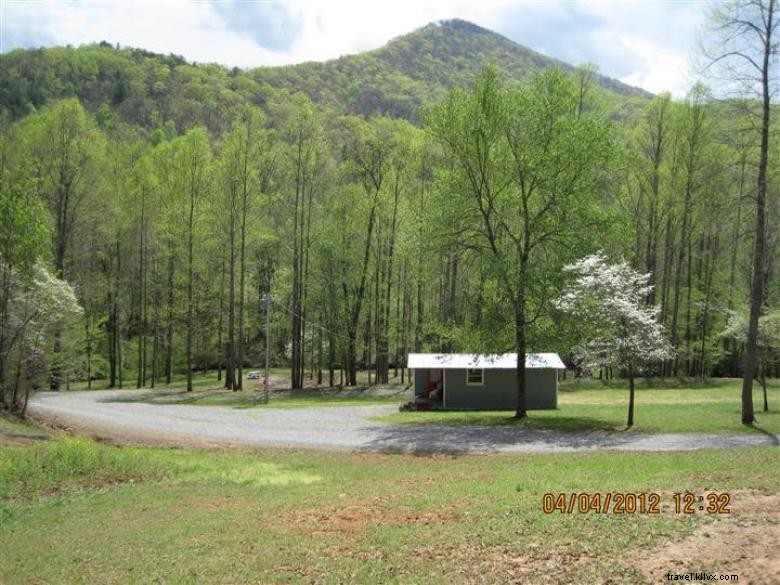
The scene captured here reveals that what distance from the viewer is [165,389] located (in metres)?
43.5

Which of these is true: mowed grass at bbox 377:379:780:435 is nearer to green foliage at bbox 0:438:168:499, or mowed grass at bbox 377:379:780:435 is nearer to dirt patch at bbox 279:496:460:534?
green foliage at bbox 0:438:168:499

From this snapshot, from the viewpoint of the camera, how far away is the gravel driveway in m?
19.4

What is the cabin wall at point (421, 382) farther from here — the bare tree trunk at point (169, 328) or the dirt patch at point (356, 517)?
the dirt patch at point (356, 517)

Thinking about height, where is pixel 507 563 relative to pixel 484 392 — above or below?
above

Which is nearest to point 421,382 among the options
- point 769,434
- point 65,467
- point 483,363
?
point 483,363

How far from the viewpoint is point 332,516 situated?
10.9 meters

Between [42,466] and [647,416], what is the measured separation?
20.6 metres

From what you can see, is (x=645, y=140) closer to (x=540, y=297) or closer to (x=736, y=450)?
(x=540, y=297)

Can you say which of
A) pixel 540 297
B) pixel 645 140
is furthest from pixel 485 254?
pixel 645 140

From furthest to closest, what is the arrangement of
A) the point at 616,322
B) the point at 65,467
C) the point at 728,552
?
the point at 616,322
the point at 65,467
the point at 728,552
